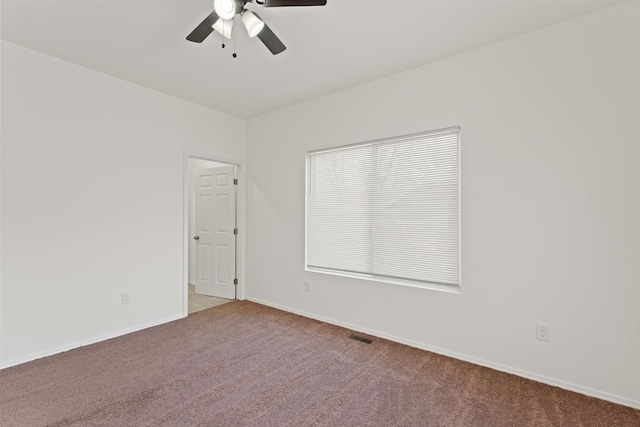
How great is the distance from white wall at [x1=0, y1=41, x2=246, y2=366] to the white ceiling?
0.35 metres

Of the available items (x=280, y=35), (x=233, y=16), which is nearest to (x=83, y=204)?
(x=233, y=16)

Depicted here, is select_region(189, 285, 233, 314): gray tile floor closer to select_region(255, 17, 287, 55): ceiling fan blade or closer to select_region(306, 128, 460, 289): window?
select_region(306, 128, 460, 289): window

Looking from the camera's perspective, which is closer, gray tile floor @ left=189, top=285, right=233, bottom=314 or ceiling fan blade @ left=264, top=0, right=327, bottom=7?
ceiling fan blade @ left=264, top=0, right=327, bottom=7

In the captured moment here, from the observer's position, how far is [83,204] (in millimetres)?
2938

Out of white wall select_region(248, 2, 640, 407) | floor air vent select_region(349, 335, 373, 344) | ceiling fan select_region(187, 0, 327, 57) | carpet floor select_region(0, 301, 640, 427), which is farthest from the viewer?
floor air vent select_region(349, 335, 373, 344)

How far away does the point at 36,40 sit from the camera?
8.25ft

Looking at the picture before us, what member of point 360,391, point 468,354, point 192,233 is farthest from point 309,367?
point 192,233

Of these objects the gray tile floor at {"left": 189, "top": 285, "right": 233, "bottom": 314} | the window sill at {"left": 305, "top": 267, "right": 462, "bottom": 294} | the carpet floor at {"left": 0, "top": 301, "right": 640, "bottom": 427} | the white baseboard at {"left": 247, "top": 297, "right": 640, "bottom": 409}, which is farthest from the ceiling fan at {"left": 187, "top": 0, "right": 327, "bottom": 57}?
the gray tile floor at {"left": 189, "top": 285, "right": 233, "bottom": 314}

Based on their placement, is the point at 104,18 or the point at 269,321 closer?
the point at 104,18

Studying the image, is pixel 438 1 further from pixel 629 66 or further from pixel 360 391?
pixel 360 391

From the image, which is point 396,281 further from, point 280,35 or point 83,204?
point 83,204

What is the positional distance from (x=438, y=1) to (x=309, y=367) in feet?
9.74

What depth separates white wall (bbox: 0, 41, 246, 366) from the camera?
2564mm

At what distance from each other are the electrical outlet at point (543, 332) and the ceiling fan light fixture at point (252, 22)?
3.00 meters
